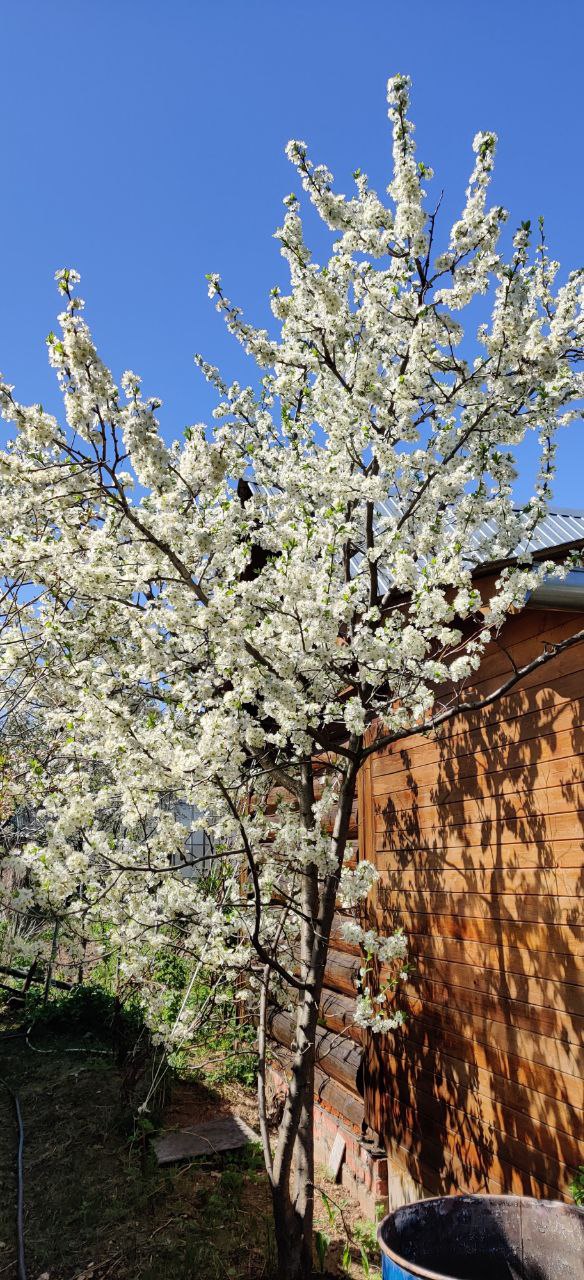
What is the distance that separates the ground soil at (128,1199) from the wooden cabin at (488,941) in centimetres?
77

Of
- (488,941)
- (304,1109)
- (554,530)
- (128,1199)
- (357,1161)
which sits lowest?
(128,1199)

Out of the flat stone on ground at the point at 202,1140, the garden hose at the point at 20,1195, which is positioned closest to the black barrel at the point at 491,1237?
the garden hose at the point at 20,1195

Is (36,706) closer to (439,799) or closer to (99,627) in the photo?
(99,627)

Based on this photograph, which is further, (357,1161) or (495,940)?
(357,1161)

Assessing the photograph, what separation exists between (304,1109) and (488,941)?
1458 mm

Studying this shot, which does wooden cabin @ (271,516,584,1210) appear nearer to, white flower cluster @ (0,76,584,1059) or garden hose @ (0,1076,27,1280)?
white flower cluster @ (0,76,584,1059)

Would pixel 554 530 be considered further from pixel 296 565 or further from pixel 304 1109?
pixel 304 1109

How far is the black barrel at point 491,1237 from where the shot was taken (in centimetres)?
260

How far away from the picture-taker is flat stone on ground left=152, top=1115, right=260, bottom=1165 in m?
5.38

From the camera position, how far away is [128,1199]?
16.0 ft

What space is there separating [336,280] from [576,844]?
3.54 metres

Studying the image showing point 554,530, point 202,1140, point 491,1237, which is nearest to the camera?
point 491,1237

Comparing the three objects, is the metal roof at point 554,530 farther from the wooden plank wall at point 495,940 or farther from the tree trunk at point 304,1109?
the tree trunk at point 304,1109

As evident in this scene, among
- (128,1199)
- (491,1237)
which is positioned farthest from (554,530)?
(128,1199)
